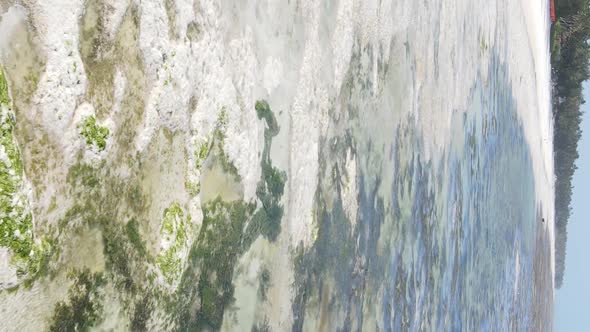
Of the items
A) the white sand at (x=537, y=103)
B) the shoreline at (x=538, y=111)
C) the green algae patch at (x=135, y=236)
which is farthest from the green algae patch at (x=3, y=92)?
the shoreline at (x=538, y=111)

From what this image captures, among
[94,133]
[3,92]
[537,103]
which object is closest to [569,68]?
[537,103]

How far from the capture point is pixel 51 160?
0.81 m

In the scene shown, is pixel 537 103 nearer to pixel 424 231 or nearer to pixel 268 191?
pixel 424 231

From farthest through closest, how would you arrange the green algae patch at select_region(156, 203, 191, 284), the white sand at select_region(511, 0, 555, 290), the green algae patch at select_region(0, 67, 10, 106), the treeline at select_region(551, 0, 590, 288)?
the treeline at select_region(551, 0, 590, 288)
the white sand at select_region(511, 0, 555, 290)
the green algae patch at select_region(156, 203, 191, 284)
the green algae patch at select_region(0, 67, 10, 106)

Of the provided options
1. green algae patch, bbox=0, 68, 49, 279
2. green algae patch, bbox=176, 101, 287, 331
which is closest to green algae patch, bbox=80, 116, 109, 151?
green algae patch, bbox=0, 68, 49, 279

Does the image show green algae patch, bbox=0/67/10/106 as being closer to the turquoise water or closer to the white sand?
the turquoise water

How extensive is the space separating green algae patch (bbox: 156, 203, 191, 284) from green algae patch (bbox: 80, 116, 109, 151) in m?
0.17

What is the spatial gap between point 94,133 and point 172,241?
8.7 inches

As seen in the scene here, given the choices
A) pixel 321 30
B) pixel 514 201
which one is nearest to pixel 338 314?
pixel 321 30

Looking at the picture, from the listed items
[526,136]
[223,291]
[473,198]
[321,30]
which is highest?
[526,136]

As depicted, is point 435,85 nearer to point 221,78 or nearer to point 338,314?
point 338,314

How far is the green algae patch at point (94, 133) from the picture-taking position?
86 cm

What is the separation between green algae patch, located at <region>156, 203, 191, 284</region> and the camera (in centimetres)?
102

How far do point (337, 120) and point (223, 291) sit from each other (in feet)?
2.11
